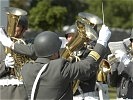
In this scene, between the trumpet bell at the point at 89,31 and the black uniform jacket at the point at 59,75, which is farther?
the trumpet bell at the point at 89,31

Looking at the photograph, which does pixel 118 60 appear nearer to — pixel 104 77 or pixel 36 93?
pixel 104 77

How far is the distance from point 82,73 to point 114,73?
8.39ft

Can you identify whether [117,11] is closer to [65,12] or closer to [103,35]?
[65,12]

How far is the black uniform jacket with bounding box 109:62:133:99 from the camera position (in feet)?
25.2

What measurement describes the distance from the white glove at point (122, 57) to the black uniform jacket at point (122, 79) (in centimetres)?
38

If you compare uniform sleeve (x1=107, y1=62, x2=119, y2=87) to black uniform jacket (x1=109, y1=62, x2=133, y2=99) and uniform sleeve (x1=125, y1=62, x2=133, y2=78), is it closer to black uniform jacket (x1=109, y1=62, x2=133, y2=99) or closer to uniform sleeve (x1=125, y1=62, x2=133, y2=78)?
black uniform jacket (x1=109, y1=62, x2=133, y2=99)

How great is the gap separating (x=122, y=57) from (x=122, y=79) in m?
0.81

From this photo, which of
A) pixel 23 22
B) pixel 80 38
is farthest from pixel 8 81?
pixel 80 38

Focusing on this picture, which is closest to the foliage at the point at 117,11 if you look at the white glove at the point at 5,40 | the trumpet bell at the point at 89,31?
the white glove at the point at 5,40

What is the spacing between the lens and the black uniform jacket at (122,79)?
767cm

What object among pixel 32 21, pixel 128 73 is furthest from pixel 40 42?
pixel 32 21

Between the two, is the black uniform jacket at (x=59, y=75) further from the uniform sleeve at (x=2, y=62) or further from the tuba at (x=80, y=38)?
the uniform sleeve at (x=2, y=62)

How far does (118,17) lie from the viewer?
7569cm

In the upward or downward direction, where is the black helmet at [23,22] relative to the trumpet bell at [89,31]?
upward
